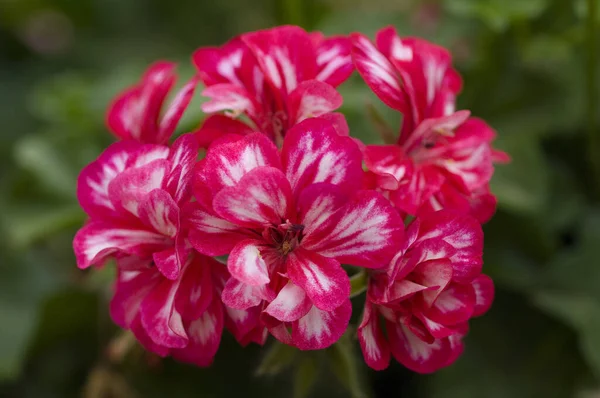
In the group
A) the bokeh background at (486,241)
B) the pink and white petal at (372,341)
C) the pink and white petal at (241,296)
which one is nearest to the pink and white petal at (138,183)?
the pink and white petal at (241,296)

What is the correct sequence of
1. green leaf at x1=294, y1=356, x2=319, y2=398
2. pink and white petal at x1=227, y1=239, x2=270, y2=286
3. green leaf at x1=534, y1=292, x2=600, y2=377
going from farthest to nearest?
green leaf at x1=534, y1=292, x2=600, y2=377 < green leaf at x1=294, y1=356, x2=319, y2=398 < pink and white petal at x1=227, y1=239, x2=270, y2=286

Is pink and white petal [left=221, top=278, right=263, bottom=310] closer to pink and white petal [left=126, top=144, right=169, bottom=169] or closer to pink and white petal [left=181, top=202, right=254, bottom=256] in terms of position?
pink and white petal [left=181, top=202, right=254, bottom=256]

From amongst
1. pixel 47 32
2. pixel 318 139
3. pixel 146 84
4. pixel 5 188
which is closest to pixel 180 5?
pixel 47 32

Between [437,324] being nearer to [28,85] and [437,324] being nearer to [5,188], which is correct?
[5,188]

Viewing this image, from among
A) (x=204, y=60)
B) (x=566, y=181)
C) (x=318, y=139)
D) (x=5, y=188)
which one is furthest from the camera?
(x=5, y=188)

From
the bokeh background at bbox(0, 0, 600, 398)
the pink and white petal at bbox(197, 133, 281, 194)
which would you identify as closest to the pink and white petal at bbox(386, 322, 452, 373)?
the pink and white petal at bbox(197, 133, 281, 194)

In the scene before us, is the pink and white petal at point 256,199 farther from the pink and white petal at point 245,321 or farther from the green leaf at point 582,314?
the green leaf at point 582,314
